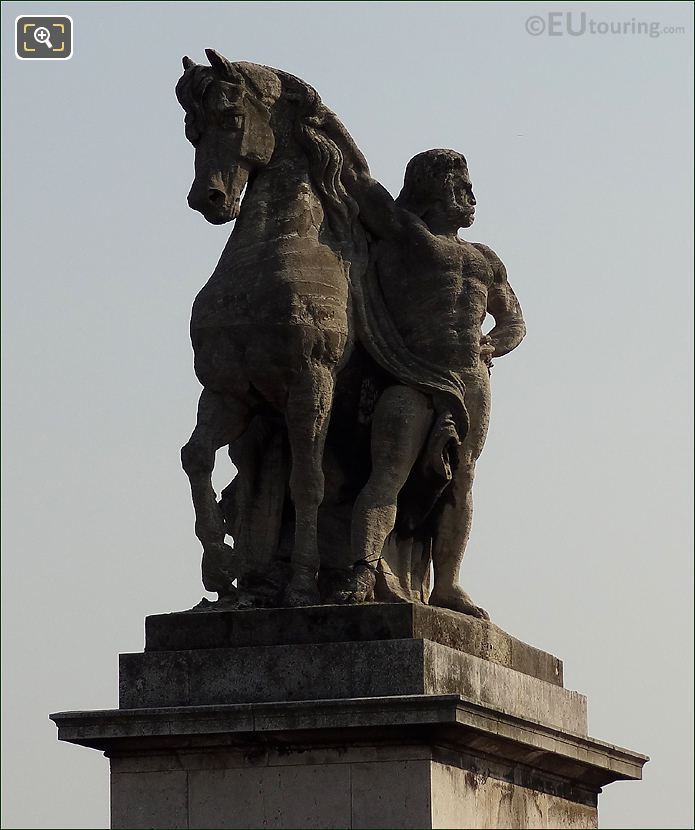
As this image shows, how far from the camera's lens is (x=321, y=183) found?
16.8 m

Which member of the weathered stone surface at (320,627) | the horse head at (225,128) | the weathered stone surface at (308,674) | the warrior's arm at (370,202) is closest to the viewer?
the weathered stone surface at (308,674)

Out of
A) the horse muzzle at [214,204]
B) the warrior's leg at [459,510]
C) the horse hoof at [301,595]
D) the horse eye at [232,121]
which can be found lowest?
the horse hoof at [301,595]

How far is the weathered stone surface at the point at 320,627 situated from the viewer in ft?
50.7

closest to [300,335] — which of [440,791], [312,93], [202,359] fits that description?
[202,359]

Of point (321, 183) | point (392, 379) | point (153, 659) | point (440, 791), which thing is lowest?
point (440, 791)

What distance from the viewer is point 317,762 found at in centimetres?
1515

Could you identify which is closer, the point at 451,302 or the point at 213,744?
the point at 213,744

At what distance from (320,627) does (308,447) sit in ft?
4.45

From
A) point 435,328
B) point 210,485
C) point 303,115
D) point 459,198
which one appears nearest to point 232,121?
point 303,115

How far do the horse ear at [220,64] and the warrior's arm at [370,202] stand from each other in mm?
975

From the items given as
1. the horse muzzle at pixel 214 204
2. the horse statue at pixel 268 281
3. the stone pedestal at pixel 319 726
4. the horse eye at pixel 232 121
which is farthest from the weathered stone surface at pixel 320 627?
the horse eye at pixel 232 121

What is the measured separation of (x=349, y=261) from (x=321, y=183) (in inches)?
23.7

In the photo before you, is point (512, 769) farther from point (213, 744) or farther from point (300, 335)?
point (300, 335)

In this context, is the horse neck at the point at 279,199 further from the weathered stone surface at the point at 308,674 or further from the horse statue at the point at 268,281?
the weathered stone surface at the point at 308,674
